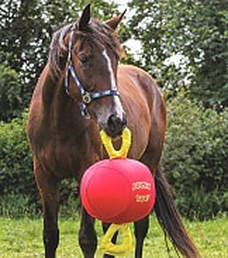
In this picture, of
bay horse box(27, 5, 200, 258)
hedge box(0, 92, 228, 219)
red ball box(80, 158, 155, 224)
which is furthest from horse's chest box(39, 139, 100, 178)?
hedge box(0, 92, 228, 219)

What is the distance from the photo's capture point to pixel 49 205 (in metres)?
4.84

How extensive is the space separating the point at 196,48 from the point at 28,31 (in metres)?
3.28

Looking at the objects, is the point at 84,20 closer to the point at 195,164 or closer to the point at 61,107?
the point at 61,107

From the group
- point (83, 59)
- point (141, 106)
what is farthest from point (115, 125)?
point (141, 106)

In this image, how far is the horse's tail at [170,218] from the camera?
5.72 m

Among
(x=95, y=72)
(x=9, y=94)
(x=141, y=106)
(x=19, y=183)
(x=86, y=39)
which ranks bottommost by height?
(x=19, y=183)

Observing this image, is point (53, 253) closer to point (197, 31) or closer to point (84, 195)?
point (84, 195)

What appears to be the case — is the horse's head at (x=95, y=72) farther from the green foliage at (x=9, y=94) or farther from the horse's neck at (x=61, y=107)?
the green foliage at (x=9, y=94)

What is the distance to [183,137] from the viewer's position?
9.66m

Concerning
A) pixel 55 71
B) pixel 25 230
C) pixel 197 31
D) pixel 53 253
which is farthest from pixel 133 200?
→ pixel 197 31

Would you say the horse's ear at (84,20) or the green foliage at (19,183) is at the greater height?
the horse's ear at (84,20)

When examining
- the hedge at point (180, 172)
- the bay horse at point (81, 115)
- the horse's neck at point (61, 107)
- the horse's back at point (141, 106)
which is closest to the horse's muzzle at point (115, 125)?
the bay horse at point (81, 115)

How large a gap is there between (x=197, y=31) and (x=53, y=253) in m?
8.70

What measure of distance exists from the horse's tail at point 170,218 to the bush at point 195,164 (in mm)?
3448
